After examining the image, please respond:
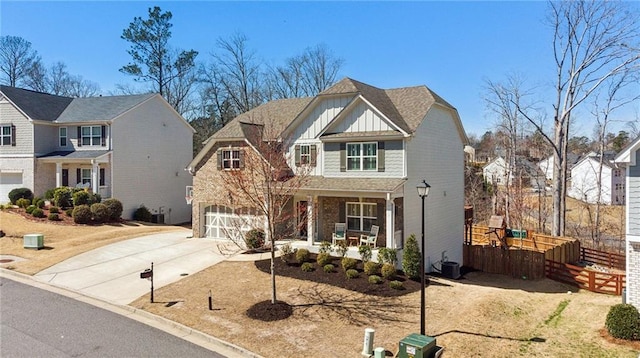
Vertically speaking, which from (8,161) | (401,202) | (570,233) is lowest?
(570,233)

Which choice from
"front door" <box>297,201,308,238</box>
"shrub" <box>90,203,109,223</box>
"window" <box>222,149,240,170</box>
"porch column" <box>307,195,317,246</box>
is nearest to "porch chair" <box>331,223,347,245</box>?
"porch column" <box>307,195,317,246</box>

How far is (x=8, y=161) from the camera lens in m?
Result: 31.7

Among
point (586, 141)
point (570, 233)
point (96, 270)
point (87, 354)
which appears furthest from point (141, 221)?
point (586, 141)

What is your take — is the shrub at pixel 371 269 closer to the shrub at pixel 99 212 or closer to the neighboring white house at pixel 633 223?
the neighboring white house at pixel 633 223

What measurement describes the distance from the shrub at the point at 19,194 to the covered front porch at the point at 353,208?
2276cm

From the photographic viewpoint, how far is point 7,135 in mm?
31891

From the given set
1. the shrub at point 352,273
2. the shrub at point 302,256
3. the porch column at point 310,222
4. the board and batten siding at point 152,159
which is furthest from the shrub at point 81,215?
the shrub at point 352,273

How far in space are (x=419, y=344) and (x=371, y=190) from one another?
8.98m

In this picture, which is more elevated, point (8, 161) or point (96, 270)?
point (8, 161)

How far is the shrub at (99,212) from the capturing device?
27328mm

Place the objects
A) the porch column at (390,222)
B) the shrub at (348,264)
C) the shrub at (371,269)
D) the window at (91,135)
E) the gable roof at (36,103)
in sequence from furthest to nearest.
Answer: the gable roof at (36,103) → the window at (91,135) → the porch column at (390,222) → the shrub at (348,264) → the shrub at (371,269)

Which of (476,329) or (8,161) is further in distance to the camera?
(8,161)

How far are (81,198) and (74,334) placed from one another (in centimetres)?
2012

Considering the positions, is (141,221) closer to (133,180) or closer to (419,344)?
(133,180)
